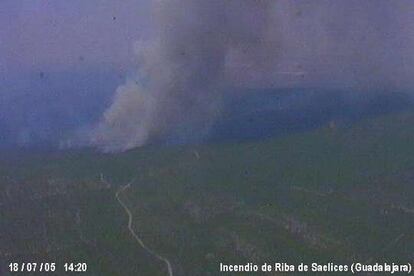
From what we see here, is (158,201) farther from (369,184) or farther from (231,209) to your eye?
(369,184)

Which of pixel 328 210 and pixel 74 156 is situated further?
pixel 74 156

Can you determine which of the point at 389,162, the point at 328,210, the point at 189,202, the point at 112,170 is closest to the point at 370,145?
the point at 389,162

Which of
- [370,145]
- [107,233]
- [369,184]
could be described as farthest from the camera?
[370,145]

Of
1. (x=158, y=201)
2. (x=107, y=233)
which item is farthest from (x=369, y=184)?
(x=107, y=233)

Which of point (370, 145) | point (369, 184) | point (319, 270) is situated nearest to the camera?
point (319, 270)

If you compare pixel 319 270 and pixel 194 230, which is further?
pixel 194 230

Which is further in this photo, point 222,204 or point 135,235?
point 222,204

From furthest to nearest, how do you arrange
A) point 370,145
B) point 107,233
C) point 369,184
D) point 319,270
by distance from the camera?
point 370,145, point 369,184, point 107,233, point 319,270

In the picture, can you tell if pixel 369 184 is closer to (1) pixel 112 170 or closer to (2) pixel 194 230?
(2) pixel 194 230

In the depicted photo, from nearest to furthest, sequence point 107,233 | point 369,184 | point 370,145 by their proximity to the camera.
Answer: point 107,233, point 369,184, point 370,145
